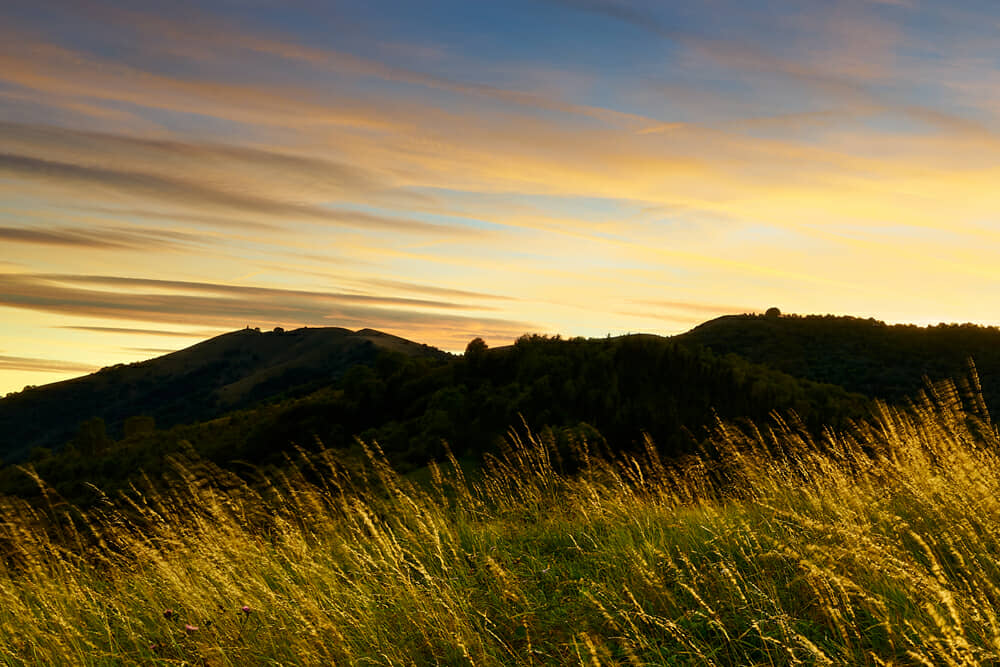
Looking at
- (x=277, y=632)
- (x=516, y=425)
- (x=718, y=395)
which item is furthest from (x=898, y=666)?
(x=718, y=395)

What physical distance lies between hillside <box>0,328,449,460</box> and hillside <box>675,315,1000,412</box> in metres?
71.0

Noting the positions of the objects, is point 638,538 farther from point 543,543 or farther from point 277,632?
point 277,632

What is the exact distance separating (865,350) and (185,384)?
14537 centimetres

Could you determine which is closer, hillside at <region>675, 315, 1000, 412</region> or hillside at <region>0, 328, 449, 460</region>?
hillside at <region>675, 315, 1000, 412</region>

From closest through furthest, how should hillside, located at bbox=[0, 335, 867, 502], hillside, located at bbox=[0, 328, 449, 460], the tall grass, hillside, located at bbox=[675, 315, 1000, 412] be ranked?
the tall grass, hillside, located at bbox=[0, 335, 867, 502], hillside, located at bbox=[675, 315, 1000, 412], hillside, located at bbox=[0, 328, 449, 460]

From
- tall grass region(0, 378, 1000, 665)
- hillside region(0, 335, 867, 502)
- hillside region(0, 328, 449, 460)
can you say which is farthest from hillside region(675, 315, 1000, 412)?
hillside region(0, 328, 449, 460)

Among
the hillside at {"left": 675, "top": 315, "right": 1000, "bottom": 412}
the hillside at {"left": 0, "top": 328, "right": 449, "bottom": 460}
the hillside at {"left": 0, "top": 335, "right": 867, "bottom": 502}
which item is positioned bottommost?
the hillside at {"left": 0, "top": 328, "right": 449, "bottom": 460}

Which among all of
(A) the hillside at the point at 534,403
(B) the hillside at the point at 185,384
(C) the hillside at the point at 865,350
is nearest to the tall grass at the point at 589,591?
(A) the hillside at the point at 534,403

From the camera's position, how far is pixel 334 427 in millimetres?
→ 36344

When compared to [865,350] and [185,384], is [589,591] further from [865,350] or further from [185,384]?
[185,384]

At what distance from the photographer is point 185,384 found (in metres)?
164

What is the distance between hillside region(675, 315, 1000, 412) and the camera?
180 feet

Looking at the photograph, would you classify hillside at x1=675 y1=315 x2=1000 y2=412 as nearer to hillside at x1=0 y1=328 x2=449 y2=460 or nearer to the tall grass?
the tall grass

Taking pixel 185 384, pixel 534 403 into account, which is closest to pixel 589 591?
pixel 534 403
